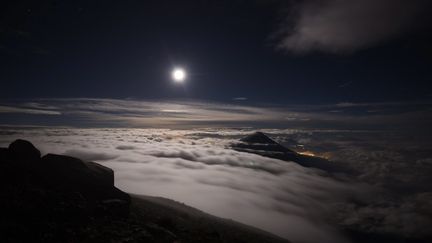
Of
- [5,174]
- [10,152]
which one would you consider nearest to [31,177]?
[5,174]

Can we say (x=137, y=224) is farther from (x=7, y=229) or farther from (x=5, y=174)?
(x=5, y=174)

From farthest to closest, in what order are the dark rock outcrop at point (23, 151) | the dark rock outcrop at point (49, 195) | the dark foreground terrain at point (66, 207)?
the dark rock outcrop at point (23, 151)
the dark foreground terrain at point (66, 207)
the dark rock outcrop at point (49, 195)

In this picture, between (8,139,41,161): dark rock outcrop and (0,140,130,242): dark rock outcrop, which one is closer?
(0,140,130,242): dark rock outcrop

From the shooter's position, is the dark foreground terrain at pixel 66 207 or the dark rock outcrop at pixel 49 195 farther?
the dark foreground terrain at pixel 66 207

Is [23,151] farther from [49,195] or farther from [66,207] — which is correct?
[66,207]

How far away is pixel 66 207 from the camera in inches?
1388

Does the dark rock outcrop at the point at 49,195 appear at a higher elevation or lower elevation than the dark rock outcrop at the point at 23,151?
lower

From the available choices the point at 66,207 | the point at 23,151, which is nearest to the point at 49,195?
the point at 66,207

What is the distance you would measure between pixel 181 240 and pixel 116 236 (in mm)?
10357

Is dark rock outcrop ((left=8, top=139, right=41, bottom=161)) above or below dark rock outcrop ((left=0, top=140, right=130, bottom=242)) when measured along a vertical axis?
above

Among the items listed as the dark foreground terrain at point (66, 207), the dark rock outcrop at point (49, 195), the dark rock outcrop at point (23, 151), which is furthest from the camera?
the dark rock outcrop at point (23, 151)

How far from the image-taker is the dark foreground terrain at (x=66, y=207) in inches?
1133

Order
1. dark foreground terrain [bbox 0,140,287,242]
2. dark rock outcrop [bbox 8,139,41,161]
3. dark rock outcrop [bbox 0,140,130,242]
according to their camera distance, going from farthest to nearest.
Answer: dark rock outcrop [bbox 8,139,41,161] → dark foreground terrain [bbox 0,140,287,242] → dark rock outcrop [bbox 0,140,130,242]

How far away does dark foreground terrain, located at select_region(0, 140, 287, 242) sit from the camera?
2878cm
